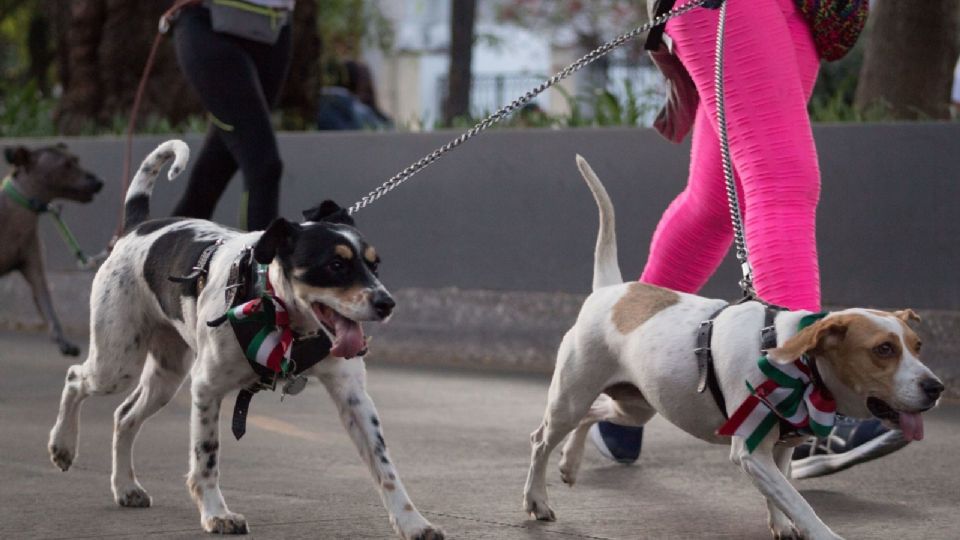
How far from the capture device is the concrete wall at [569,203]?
7.40m

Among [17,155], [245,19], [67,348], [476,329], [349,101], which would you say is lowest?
[67,348]

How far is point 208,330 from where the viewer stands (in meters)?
A: 4.27

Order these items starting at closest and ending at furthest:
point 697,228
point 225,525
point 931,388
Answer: point 931,388 → point 225,525 → point 697,228

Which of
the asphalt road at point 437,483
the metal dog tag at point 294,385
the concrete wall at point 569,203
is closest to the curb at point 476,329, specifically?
the concrete wall at point 569,203

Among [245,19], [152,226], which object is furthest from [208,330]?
[245,19]

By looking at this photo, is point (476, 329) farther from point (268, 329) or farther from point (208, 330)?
point (268, 329)

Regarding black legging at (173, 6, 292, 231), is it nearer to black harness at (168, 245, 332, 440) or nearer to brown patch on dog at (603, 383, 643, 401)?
black harness at (168, 245, 332, 440)

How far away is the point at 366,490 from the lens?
495cm

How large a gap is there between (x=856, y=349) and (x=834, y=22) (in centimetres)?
158

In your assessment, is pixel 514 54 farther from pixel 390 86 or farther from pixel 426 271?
pixel 426 271

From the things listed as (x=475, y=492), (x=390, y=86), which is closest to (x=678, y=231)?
(x=475, y=492)

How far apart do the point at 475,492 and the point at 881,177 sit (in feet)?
11.1

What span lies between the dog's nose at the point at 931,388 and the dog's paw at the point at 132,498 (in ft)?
7.31

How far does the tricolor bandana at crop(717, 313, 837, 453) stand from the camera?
150 inches
